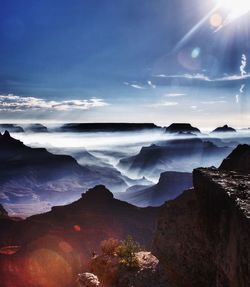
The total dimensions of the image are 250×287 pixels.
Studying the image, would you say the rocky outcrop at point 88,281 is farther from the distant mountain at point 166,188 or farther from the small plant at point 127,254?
the distant mountain at point 166,188

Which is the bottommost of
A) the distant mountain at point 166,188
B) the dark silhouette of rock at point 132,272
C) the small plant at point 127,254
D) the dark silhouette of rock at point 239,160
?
the distant mountain at point 166,188

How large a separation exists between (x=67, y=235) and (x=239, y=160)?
51.3 meters

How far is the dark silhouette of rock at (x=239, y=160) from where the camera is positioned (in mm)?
21562

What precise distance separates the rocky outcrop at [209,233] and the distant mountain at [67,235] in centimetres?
3007

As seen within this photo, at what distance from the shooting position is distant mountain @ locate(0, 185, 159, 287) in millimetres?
49969

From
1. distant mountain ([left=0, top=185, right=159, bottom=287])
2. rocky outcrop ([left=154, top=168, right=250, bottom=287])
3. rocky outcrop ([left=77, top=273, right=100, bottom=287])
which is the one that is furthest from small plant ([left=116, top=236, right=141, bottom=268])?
distant mountain ([left=0, top=185, right=159, bottom=287])

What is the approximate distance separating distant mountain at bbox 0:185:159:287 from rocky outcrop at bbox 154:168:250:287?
98.6 feet

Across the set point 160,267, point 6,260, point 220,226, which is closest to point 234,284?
point 220,226

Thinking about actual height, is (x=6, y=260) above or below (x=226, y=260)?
below

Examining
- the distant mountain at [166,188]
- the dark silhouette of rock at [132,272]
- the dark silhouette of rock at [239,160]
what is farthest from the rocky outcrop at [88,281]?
the distant mountain at [166,188]

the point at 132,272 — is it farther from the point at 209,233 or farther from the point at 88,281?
the point at 209,233

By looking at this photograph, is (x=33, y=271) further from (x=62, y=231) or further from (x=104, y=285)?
(x=104, y=285)

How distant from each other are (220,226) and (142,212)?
73.1 m

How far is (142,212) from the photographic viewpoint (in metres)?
82.8
